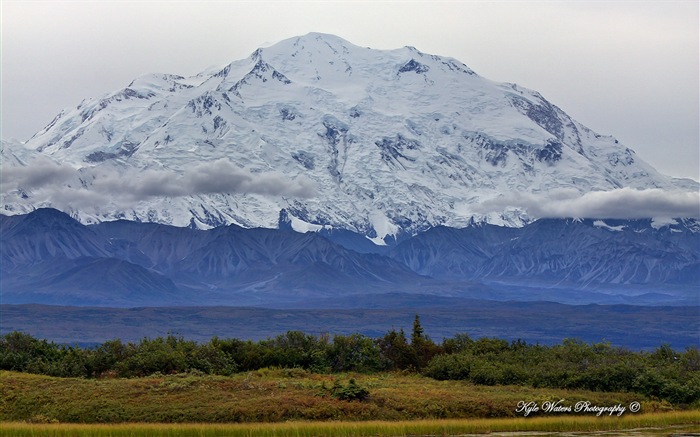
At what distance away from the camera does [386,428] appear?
62.2 m

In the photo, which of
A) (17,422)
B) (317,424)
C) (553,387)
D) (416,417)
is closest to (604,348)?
(553,387)

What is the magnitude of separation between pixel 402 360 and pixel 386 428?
34.7 meters

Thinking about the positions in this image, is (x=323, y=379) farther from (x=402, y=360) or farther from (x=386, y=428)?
(x=386, y=428)

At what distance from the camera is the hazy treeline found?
7806cm

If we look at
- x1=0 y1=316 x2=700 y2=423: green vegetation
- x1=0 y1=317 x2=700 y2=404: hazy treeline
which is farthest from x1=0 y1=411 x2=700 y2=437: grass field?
x1=0 y1=317 x2=700 y2=404: hazy treeline

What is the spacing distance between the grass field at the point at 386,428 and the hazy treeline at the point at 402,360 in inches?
401

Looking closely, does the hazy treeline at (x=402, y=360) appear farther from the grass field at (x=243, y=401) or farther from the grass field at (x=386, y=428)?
the grass field at (x=386, y=428)

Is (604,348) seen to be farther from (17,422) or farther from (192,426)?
(17,422)

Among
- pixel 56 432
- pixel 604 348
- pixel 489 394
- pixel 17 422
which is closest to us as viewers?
pixel 56 432

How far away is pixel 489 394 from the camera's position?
2906 inches

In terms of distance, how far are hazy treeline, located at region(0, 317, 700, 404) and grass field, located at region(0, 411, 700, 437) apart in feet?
33.4

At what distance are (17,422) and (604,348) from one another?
163ft

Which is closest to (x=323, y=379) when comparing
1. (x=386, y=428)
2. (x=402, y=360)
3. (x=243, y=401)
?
(x=243, y=401)

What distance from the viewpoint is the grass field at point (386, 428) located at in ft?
198
